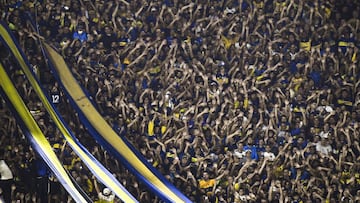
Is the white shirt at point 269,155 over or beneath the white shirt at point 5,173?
beneath

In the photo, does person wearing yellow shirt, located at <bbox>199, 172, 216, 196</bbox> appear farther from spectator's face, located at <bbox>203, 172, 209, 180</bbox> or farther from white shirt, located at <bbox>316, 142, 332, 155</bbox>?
white shirt, located at <bbox>316, 142, 332, 155</bbox>

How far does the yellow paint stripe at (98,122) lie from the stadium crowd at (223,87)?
98 mm

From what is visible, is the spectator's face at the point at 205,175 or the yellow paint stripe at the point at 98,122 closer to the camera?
the yellow paint stripe at the point at 98,122

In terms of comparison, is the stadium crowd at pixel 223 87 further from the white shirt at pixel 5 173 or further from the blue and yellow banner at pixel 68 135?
the white shirt at pixel 5 173

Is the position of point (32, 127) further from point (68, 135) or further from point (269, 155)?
point (269, 155)

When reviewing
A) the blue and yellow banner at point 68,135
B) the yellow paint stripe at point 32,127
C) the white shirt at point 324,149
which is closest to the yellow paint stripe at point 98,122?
the blue and yellow banner at point 68,135

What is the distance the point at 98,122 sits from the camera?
24.5 ft

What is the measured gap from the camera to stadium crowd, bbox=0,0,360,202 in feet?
24.7

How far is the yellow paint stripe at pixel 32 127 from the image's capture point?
7137 millimetres

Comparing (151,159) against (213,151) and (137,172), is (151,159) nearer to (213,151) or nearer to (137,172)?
(137,172)

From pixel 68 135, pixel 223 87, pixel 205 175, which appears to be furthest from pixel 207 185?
pixel 68 135

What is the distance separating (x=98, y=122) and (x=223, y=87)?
157cm

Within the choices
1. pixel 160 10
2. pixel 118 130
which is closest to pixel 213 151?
pixel 118 130

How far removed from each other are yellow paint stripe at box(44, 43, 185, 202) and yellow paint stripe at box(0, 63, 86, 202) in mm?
563
